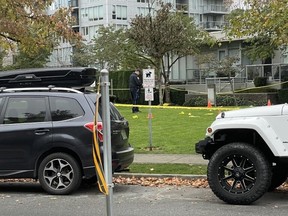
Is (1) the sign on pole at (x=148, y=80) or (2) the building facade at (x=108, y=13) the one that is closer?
(1) the sign on pole at (x=148, y=80)

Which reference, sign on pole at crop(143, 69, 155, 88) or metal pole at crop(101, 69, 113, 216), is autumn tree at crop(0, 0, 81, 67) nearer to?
sign on pole at crop(143, 69, 155, 88)

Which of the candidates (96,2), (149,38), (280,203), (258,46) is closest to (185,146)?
(280,203)

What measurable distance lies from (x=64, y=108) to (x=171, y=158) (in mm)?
3795

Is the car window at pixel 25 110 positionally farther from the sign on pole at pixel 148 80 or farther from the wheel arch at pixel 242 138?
the sign on pole at pixel 148 80

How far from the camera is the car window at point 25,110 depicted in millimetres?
8469

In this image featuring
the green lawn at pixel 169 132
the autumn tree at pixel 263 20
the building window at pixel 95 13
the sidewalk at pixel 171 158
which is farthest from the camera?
the building window at pixel 95 13

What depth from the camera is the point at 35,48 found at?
14.3 m

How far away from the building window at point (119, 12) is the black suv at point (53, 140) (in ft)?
203

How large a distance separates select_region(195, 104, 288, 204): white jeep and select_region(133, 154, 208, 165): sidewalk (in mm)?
3234

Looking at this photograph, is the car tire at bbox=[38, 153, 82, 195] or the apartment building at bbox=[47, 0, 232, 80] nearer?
the car tire at bbox=[38, 153, 82, 195]

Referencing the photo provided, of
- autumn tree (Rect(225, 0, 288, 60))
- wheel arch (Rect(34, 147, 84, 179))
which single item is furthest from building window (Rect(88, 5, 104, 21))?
wheel arch (Rect(34, 147, 84, 179))

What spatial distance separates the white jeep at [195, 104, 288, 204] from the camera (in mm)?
7102

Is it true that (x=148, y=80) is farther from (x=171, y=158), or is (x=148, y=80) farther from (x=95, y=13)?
(x=95, y=13)

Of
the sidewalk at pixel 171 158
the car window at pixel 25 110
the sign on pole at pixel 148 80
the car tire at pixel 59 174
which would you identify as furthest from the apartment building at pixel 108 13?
the car tire at pixel 59 174
